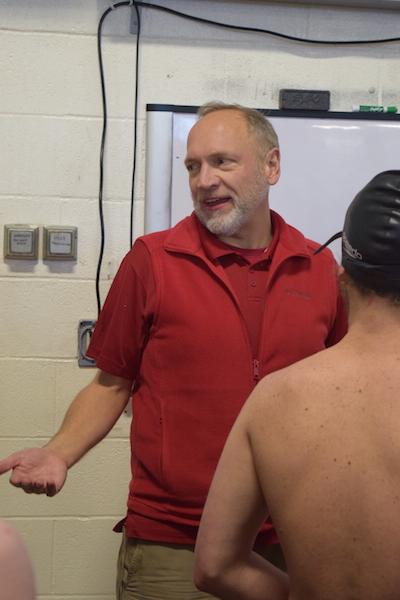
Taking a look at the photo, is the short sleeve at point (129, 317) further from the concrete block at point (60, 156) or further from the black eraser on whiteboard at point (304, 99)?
the black eraser on whiteboard at point (304, 99)

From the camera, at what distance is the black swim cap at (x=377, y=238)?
1.09 meters

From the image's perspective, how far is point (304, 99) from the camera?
267 cm

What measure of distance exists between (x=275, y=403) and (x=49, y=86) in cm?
181

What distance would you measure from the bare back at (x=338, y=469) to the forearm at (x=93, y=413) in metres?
0.80

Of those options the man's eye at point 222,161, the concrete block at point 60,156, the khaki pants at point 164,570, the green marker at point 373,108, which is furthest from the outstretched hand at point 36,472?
the green marker at point 373,108

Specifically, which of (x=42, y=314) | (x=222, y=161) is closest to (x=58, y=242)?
(x=42, y=314)

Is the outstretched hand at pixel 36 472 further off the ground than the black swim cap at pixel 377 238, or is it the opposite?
the black swim cap at pixel 377 238

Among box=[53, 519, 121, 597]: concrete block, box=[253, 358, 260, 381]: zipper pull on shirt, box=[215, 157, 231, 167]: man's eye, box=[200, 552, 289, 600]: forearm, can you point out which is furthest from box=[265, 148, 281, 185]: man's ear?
box=[53, 519, 121, 597]: concrete block

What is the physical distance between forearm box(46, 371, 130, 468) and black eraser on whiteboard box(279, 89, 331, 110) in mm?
1232

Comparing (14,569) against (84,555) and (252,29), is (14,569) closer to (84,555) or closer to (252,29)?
(84,555)

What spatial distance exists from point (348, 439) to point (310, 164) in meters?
1.72

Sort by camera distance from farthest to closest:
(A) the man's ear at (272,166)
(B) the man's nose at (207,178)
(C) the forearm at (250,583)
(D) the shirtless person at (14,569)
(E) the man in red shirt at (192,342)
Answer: (A) the man's ear at (272,166) → (B) the man's nose at (207,178) → (E) the man in red shirt at (192,342) → (C) the forearm at (250,583) → (D) the shirtless person at (14,569)

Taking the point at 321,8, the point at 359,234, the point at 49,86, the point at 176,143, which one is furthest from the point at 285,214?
the point at 359,234

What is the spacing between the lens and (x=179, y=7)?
2645mm
